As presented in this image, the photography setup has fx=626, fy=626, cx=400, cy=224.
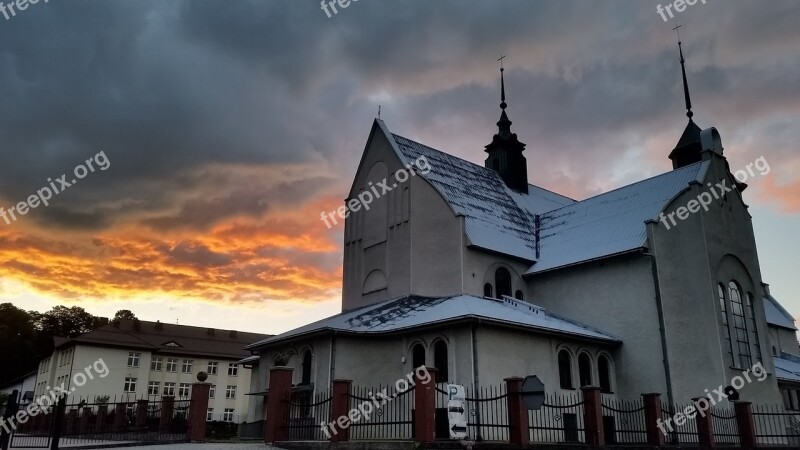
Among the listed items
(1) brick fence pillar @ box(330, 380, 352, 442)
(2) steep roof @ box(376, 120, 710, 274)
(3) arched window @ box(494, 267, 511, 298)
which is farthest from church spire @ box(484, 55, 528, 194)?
(1) brick fence pillar @ box(330, 380, 352, 442)

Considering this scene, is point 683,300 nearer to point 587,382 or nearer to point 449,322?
point 587,382

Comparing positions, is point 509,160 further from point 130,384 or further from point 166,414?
point 130,384

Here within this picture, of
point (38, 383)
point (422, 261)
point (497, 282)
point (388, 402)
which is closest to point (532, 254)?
point (497, 282)

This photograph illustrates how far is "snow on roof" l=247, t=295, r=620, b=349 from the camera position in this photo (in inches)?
923

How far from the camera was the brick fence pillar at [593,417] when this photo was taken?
18.0m

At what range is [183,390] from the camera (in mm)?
60062

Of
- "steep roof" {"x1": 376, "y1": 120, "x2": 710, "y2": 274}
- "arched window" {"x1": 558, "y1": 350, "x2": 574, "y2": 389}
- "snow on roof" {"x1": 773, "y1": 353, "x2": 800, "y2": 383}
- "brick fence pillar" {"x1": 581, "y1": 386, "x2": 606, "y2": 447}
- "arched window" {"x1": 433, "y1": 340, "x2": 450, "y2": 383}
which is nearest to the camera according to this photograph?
"brick fence pillar" {"x1": 581, "y1": 386, "x2": 606, "y2": 447}

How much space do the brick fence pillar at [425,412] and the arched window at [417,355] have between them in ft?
27.5

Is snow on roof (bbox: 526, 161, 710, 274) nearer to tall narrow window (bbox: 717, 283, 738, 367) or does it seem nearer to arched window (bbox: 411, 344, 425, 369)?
tall narrow window (bbox: 717, 283, 738, 367)

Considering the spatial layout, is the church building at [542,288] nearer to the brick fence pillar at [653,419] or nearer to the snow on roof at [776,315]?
the brick fence pillar at [653,419]

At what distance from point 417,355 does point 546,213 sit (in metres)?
14.2

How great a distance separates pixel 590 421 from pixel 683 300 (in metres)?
10.2

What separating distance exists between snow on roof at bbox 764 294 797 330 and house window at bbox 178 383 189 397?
163ft

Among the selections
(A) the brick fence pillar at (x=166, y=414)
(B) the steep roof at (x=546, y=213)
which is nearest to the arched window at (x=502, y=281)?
(B) the steep roof at (x=546, y=213)
